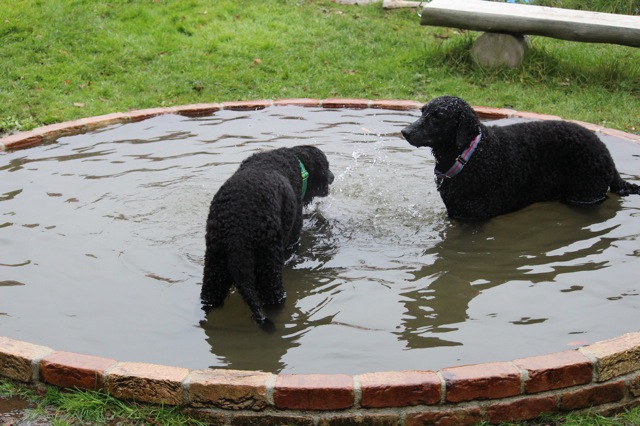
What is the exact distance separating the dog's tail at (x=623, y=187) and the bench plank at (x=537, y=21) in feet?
12.6

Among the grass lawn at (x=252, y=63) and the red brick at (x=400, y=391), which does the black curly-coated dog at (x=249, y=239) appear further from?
the grass lawn at (x=252, y=63)

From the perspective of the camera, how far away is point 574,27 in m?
9.73

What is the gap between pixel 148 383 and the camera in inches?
145

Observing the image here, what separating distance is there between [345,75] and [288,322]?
660cm


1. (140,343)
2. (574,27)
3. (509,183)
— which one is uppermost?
(574,27)

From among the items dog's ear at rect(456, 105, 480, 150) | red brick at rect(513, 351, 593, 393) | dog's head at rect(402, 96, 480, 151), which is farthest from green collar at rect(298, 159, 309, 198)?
red brick at rect(513, 351, 593, 393)

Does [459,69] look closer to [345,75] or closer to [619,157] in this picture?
[345,75]

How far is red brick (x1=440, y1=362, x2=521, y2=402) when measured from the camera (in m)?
3.60

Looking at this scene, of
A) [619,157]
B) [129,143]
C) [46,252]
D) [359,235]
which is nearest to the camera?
[46,252]

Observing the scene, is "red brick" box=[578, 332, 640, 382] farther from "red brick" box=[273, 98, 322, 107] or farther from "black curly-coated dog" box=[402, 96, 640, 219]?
"red brick" box=[273, 98, 322, 107]

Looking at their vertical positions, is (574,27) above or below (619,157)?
above

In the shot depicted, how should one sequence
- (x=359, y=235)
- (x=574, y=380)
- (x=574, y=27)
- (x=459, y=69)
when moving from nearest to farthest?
1. (x=574, y=380)
2. (x=359, y=235)
3. (x=574, y=27)
4. (x=459, y=69)

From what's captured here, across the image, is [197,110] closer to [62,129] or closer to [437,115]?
[62,129]

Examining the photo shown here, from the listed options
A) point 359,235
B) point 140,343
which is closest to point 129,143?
point 359,235
